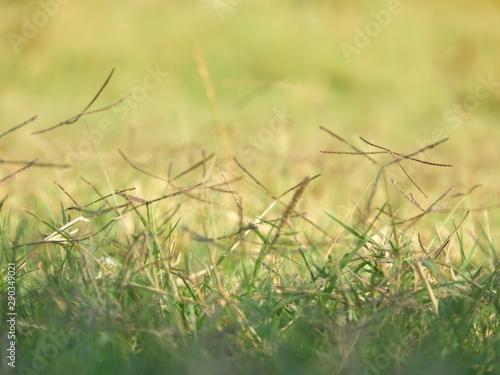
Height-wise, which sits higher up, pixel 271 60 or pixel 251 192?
pixel 271 60

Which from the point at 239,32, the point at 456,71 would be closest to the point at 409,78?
the point at 456,71

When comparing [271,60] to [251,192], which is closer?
[251,192]

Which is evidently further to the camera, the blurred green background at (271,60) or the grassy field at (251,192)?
the blurred green background at (271,60)

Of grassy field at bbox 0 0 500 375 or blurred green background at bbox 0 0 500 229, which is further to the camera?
blurred green background at bbox 0 0 500 229

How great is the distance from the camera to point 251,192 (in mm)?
3371

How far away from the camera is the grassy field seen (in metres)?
1.19

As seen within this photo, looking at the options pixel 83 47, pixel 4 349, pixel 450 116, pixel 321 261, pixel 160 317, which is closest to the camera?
pixel 4 349

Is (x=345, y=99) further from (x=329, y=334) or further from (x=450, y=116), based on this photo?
(x=329, y=334)

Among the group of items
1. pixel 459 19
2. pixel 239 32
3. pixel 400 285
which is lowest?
pixel 400 285

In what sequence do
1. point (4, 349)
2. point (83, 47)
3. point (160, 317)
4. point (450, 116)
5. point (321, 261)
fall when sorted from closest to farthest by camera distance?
point (4, 349), point (160, 317), point (321, 261), point (450, 116), point (83, 47)

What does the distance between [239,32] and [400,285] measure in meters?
8.78

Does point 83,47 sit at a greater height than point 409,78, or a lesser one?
greater

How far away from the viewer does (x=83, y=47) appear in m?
9.26

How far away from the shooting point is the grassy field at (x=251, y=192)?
119cm
